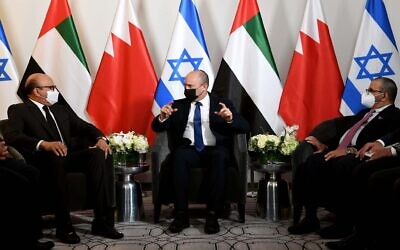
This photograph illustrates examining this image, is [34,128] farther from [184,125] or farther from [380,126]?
[380,126]

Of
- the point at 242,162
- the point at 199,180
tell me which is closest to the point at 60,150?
the point at 199,180

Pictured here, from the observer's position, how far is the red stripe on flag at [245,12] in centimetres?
429

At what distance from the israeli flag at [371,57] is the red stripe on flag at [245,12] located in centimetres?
97

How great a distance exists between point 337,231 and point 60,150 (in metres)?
1.79

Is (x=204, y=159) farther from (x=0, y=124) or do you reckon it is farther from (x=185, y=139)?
(x=0, y=124)

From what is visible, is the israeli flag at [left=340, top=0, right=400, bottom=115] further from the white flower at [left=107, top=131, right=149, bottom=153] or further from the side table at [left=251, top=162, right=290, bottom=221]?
the white flower at [left=107, top=131, right=149, bottom=153]

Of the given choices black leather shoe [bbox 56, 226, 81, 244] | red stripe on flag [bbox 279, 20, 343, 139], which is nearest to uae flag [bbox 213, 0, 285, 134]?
red stripe on flag [bbox 279, 20, 343, 139]

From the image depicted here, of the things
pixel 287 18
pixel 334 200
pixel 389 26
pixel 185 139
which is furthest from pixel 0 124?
pixel 389 26

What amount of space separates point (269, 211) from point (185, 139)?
0.81 metres

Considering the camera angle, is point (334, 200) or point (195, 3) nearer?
point (334, 200)

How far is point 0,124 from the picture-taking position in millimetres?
3279

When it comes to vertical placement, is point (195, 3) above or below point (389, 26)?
above

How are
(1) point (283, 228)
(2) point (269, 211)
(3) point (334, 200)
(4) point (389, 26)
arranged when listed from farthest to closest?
(4) point (389, 26)
(2) point (269, 211)
(1) point (283, 228)
(3) point (334, 200)

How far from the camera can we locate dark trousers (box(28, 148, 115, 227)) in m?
2.90
